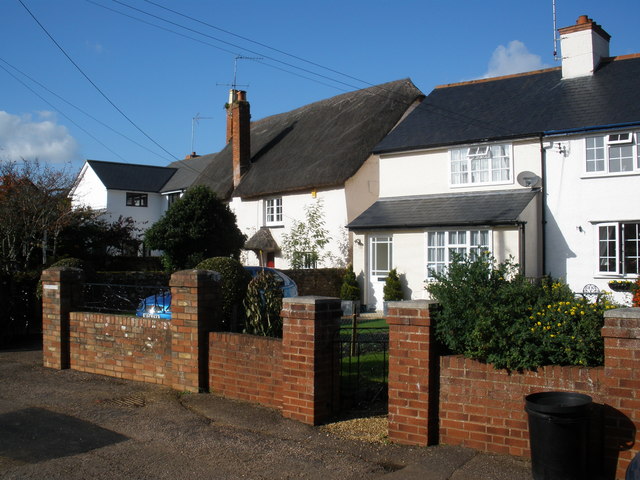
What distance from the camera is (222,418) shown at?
7.39 m

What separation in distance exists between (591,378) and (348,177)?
18456 mm

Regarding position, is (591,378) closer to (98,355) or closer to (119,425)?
(119,425)

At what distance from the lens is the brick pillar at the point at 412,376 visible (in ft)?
20.3

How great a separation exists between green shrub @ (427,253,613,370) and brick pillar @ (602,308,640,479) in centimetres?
25

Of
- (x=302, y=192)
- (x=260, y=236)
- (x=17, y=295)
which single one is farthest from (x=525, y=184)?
(x=17, y=295)

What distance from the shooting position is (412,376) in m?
6.28

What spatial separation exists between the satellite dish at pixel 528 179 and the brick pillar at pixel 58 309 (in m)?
12.9

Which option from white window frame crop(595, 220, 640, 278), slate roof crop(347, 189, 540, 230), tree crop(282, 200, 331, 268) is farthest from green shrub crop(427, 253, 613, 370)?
tree crop(282, 200, 331, 268)

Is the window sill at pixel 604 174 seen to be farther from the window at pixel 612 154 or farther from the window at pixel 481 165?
the window at pixel 481 165

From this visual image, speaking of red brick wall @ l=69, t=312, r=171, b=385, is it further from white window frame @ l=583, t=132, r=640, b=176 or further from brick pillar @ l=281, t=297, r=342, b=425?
white window frame @ l=583, t=132, r=640, b=176

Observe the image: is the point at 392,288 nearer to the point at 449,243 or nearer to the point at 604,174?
the point at 449,243

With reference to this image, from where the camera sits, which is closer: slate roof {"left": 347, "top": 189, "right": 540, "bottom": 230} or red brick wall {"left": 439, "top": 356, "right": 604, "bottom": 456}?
red brick wall {"left": 439, "top": 356, "right": 604, "bottom": 456}

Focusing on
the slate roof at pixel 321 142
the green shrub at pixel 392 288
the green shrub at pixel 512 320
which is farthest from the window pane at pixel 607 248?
the green shrub at pixel 512 320

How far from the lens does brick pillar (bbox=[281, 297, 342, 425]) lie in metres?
6.98
